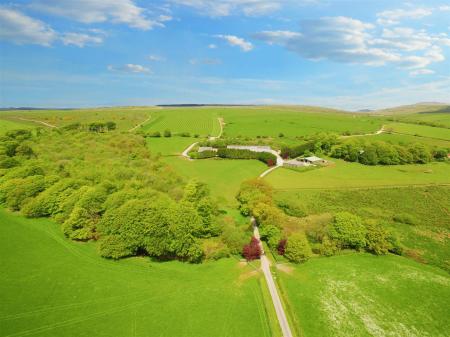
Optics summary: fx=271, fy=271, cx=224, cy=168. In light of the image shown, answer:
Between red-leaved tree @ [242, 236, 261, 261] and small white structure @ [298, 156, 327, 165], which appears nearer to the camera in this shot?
red-leaved tree @ [242, 236, 261, 261]

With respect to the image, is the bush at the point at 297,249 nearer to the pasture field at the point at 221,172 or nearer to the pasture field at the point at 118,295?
the pasture field at the point at 118,295

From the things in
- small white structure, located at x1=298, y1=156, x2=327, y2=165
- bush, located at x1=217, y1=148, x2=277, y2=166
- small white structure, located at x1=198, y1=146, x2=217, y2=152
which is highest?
small white structure, located at x1=198, y1=146, x2=217, y2=152

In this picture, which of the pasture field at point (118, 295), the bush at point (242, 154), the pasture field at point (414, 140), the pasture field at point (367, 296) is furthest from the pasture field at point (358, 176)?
the pasture field at point (118, 295)

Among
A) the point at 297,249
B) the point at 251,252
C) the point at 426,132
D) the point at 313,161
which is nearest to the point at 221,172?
the point at 313,161

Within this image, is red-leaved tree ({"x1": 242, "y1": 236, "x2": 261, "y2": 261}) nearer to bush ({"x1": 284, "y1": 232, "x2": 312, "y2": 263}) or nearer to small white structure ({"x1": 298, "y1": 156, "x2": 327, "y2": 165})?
bush ({"x1": 284, "y1": 232, "x2": 312, "y2": 263})

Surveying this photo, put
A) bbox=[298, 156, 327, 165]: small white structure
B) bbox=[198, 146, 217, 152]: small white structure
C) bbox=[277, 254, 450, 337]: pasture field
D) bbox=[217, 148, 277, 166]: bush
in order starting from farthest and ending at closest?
bbox=[198, 146, 217, 152]: small white structure → bbox=[217, 148, 277, 166]: bush → bbox=[298, 156, 327, 165]: small white structure → bbox=[277, 254, 450, 337]: pasture field

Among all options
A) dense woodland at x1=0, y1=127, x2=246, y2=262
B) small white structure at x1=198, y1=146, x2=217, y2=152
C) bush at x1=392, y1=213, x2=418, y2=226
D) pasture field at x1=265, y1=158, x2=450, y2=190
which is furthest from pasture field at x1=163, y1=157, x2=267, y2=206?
bush at x1=392, y1=213, x2=418, y2=226
